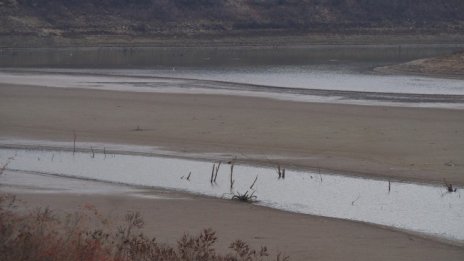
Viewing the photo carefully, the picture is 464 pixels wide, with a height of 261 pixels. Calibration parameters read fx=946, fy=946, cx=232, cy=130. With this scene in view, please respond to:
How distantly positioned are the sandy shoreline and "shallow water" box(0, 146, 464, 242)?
56 centimetres

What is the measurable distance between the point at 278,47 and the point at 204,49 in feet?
18.0

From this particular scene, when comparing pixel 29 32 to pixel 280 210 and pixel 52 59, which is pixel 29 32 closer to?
pixel 52 59

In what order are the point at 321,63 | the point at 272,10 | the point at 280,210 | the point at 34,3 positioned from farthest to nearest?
the point at 272,10
the point at 34,3
the point at 321,63
the point at 280,210

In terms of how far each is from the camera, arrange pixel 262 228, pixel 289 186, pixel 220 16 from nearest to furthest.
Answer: pixel 262 228 → pixel 289 186 → pixel 220 16

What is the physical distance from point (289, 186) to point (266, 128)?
5.52 metres

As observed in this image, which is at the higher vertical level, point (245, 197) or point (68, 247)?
point (245, 197)

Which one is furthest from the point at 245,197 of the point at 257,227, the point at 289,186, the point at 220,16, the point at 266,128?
the point at 220,16

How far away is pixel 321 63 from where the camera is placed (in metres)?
46.1

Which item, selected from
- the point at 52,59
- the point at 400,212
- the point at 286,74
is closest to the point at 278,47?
the point at 52,59

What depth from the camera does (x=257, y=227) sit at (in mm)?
9562

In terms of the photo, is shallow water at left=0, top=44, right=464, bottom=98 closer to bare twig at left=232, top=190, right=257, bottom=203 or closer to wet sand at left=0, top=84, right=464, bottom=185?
wet sand at left=0, top=84, right=464, bottom=185

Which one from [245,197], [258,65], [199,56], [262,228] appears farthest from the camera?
[199,56]

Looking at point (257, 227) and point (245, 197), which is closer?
point (257, 227)

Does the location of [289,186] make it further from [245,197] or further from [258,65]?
[258,65]
